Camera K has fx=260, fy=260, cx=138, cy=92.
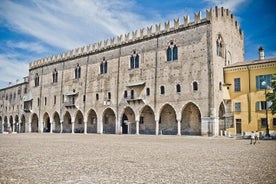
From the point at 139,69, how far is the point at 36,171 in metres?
26.8

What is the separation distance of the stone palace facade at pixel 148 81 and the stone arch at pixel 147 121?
123mm

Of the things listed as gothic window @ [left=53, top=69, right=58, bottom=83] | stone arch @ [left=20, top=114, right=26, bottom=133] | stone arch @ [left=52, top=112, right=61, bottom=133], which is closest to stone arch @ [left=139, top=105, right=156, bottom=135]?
stone arch @ [left=52, top=112, right=61, bottom=133]

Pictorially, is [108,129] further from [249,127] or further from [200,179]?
[200,179]

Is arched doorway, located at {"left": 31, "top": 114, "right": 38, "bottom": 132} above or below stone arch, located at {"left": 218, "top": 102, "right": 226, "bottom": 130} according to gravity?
below

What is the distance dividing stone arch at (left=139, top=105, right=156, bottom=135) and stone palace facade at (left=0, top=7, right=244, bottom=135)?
0.40ft

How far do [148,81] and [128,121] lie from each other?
22.4 ft

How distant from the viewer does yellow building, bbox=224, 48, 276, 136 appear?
2505 centimetres

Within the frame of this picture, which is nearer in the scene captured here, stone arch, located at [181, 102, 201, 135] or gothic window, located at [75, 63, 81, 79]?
stone arch, located at [181, 102, 201, 135]

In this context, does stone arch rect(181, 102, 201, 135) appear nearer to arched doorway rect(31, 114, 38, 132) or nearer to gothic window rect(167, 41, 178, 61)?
gothic window rect(167, 41, 178, 61)

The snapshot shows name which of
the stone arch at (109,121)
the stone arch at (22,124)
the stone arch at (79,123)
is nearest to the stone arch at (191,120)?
the stone arch at (109,121)

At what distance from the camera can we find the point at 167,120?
31000 mm

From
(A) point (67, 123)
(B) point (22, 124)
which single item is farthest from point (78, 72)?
(B) point (22, 124)

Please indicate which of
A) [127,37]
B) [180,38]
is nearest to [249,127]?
[180,38]

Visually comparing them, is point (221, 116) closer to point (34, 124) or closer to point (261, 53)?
point (261, 53)
